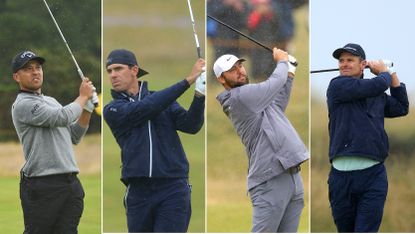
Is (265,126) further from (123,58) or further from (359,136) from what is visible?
(123,58)

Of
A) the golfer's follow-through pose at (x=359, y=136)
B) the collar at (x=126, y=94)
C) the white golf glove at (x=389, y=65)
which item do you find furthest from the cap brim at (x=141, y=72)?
the white golf glove at (x=389, y=65)

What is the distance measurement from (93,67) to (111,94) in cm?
40

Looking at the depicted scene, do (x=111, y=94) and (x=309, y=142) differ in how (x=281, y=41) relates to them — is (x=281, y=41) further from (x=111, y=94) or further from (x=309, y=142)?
(x=111, y=94)

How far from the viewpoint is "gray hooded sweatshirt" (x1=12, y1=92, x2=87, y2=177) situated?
6254 mm

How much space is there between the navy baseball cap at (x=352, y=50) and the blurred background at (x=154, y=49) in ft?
3.02

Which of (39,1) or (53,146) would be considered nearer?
(53,146)

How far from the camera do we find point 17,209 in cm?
705

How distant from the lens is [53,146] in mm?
6328

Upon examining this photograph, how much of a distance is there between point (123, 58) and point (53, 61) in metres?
0.60

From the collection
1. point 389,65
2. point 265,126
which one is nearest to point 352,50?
point 389,65

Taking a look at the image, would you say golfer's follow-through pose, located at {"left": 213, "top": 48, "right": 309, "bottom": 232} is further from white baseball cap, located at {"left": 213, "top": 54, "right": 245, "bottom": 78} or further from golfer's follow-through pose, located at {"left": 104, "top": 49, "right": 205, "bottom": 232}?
golfer's follow-through pose, located at {"left": 104, "top": 49, "right": 205, "bottom": 232}

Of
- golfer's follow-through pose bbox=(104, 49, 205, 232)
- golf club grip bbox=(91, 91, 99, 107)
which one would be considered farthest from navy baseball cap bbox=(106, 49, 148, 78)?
golf club grip bbox=(91, 91, 99, 107)

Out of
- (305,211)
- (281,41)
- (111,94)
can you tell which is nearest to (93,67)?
(111,94)

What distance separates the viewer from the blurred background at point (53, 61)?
22.9 feet
